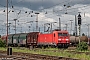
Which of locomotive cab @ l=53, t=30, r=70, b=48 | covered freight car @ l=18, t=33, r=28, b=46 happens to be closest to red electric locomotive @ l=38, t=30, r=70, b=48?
Answer: locomotive cab @ l=53, t=30, r=70, b=48

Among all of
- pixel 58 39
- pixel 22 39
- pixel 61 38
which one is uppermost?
pixel 61 38

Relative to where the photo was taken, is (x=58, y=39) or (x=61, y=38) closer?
(x=58, y=39)

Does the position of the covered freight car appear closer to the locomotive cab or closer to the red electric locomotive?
the red electric locomotive

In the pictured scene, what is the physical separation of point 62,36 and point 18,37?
19.5 metres

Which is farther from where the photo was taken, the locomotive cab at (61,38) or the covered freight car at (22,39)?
the covered freight car at (22,39)

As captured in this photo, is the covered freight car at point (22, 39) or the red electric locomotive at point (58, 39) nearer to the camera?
the red electric locomotive at point (58, 39)

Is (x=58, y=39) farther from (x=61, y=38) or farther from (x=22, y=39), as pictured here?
(x=22, y=39)

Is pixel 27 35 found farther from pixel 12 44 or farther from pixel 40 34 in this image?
pixel 12 44

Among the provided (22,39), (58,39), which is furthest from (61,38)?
(22,39)

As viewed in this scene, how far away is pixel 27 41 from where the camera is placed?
56.6 m

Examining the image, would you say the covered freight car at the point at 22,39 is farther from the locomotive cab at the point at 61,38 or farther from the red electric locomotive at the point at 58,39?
the locomotive cab at the point at 61,38

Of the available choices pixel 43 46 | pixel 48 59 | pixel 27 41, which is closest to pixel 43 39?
pixel 43 46

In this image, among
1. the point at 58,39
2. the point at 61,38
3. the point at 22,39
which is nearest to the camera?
the point at 58,39

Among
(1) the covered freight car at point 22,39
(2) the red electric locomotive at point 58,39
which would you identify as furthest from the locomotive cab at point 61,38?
(1) the covered freight car at point 22,39
